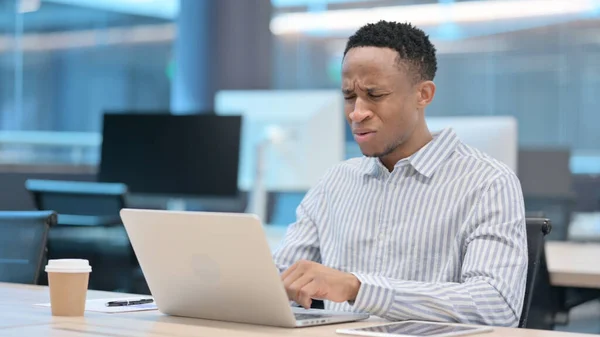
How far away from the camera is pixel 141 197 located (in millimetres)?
4469

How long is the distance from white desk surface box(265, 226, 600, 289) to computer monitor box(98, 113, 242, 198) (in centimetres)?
92

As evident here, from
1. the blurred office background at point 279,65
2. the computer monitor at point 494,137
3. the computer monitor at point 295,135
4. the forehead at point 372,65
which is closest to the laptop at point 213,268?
the forehead at point 372,65

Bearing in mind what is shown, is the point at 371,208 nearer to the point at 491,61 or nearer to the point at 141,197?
the point at 141,197

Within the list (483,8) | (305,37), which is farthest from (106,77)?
(483,8)

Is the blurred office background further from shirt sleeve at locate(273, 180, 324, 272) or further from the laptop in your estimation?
the laptop

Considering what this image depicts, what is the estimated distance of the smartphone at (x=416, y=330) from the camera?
1.35 metres

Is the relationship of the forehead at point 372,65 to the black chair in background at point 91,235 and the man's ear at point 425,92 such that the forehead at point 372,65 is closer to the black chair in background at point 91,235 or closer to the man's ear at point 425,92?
the man's ear at point 425,92

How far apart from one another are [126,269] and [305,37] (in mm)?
3205

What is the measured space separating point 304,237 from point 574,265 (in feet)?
3.39

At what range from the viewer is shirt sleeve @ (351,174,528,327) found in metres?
1.57

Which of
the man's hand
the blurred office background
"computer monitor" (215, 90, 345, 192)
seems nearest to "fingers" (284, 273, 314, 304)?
the man's hand

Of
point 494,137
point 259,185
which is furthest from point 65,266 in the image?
point 259,185

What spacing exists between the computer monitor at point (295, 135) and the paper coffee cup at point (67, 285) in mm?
2113

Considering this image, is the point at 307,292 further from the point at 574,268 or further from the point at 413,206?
the point at 574,268
